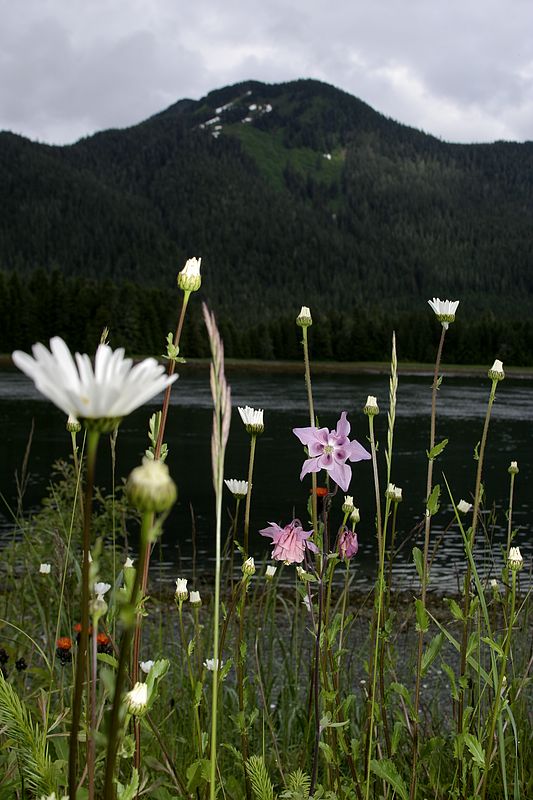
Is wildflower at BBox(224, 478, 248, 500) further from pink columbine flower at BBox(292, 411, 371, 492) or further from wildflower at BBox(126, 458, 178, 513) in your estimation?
wildflower at BBox(126, 458, 178, 513)

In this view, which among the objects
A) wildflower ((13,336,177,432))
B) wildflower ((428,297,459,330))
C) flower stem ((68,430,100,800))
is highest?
wildflower ((428,297,459,330))

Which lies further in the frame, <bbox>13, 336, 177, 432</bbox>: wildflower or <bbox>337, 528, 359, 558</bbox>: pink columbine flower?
<bbox>337, 528, 359, 558</bbox>: pink columbine flower

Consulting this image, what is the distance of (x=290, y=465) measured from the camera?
874 inches

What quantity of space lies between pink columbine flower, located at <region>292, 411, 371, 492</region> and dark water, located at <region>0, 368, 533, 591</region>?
80 centimetres

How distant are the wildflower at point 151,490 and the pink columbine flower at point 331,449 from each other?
51.9 inches

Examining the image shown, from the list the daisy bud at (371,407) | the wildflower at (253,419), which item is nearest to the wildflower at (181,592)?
the wildflower at (253,419)

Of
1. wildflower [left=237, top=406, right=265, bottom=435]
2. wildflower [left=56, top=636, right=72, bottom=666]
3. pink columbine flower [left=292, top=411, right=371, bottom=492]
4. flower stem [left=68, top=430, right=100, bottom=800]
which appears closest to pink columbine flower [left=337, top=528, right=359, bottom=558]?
pink columbine flower [left=292, top=411, right=371, bottom=492]

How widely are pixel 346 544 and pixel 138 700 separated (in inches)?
43.1

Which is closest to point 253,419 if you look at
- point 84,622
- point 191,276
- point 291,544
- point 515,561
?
point 291,544

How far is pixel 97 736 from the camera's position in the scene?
0.77 m

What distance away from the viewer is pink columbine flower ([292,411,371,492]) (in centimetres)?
200

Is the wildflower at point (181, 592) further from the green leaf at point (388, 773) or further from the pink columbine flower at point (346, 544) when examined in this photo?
the green leaf at point (388, 773)

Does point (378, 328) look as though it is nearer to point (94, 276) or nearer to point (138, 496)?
point (94, 276)

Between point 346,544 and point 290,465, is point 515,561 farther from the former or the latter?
point 290,465
